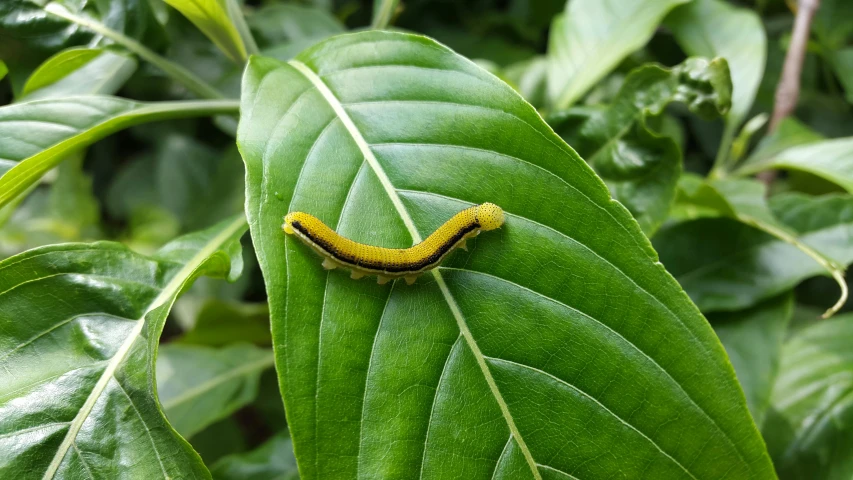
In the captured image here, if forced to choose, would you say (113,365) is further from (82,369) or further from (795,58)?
(795,58)

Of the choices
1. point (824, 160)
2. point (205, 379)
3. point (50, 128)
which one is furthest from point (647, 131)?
point (205, 379)

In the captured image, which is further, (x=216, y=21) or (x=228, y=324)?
(x=228, y=324)

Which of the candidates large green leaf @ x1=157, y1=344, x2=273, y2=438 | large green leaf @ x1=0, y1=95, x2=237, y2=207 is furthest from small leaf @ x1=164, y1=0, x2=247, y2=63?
large green leaf @ x1=157, y1=344, x2=273, y2=438

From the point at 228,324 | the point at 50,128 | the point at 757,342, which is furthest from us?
the point at 228,324

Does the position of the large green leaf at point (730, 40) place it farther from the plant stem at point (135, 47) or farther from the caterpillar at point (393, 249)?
the plant stem at point (135, 47)

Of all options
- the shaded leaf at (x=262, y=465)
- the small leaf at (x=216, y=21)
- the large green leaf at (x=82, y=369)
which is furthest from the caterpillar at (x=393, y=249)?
the shaded leaf at (x=262, y=465)

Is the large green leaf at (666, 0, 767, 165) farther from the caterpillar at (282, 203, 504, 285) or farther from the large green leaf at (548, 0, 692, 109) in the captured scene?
the caterpillar at (282, 203, 504, 285)
